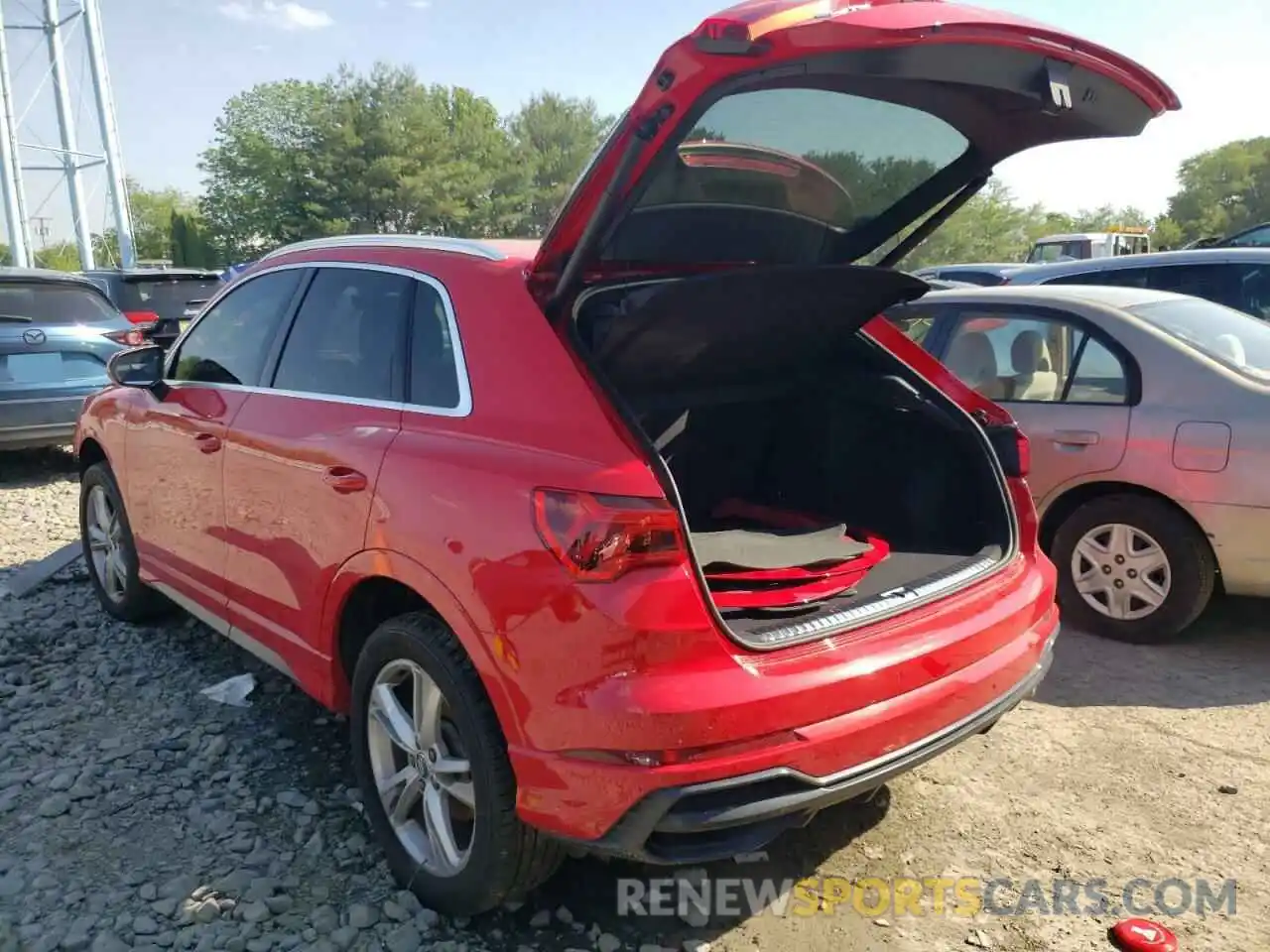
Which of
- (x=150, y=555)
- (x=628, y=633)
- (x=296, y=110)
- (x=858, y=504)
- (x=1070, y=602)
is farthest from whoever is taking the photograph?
(x=296, y=110)

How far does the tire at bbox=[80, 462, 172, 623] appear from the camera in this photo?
15.2 feet

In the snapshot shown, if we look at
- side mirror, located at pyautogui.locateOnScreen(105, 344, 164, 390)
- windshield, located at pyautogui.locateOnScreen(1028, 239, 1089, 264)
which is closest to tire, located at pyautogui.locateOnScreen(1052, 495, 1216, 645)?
side mirror, located at pyautogui.locateOnScreen(105, 344, 164, 390)

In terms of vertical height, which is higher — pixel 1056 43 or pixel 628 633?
pixel 1056 43

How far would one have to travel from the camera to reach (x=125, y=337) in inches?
320

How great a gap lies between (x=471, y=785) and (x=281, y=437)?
1.34m

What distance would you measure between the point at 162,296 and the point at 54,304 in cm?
312

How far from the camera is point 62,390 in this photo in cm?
776

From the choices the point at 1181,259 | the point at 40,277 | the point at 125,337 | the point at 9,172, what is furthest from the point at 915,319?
the point at 9,172

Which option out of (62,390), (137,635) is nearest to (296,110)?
(62,390)

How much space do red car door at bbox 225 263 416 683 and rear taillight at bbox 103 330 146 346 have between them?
17.7ft

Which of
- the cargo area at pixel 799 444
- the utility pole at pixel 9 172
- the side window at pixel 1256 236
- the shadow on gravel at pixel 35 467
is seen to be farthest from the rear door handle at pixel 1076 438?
the utility pole at pixel 9 172

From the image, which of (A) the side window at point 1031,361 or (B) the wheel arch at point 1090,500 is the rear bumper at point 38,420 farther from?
(B) the wheel arch at point 1090,500

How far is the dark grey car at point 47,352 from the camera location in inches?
298

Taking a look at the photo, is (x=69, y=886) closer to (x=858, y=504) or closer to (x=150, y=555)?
(x=150, y=555)
